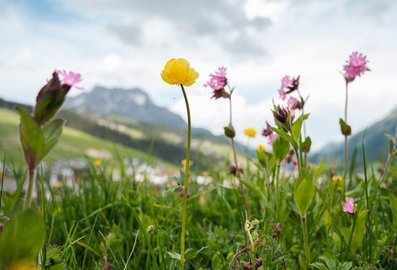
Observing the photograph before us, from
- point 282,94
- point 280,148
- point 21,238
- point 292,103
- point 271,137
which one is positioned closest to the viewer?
point 21,238

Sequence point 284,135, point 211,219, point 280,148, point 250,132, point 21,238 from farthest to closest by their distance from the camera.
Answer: point 250,132
point 211,219
point 280,148
point 284,135
point 21,238

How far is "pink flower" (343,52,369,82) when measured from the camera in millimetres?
2482

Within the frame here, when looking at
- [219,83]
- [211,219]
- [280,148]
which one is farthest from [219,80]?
[211,219]

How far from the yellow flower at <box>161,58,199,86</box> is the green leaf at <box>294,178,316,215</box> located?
2.05ft

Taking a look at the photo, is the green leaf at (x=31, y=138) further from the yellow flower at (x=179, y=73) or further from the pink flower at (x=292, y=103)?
the pink flower at (x=292, y=103)

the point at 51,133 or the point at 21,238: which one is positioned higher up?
the point at 51,133

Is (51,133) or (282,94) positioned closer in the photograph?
(51,133)

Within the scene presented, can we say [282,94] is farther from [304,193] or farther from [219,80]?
[304,193]

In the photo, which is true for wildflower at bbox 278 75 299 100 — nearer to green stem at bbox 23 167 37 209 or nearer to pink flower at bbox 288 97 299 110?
pink flower at bbox 288 97 299 110

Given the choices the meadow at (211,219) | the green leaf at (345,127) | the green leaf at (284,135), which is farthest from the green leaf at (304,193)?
the green leaf at (345,127)

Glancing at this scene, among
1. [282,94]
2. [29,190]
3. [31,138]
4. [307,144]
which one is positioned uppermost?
[282,94]

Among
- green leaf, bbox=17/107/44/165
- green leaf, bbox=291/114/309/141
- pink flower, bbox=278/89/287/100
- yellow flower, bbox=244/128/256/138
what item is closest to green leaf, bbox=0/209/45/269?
green leaf, bbox=17/107/44/165

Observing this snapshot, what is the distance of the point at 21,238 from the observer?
3.18 ft

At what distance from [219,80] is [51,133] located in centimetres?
139
